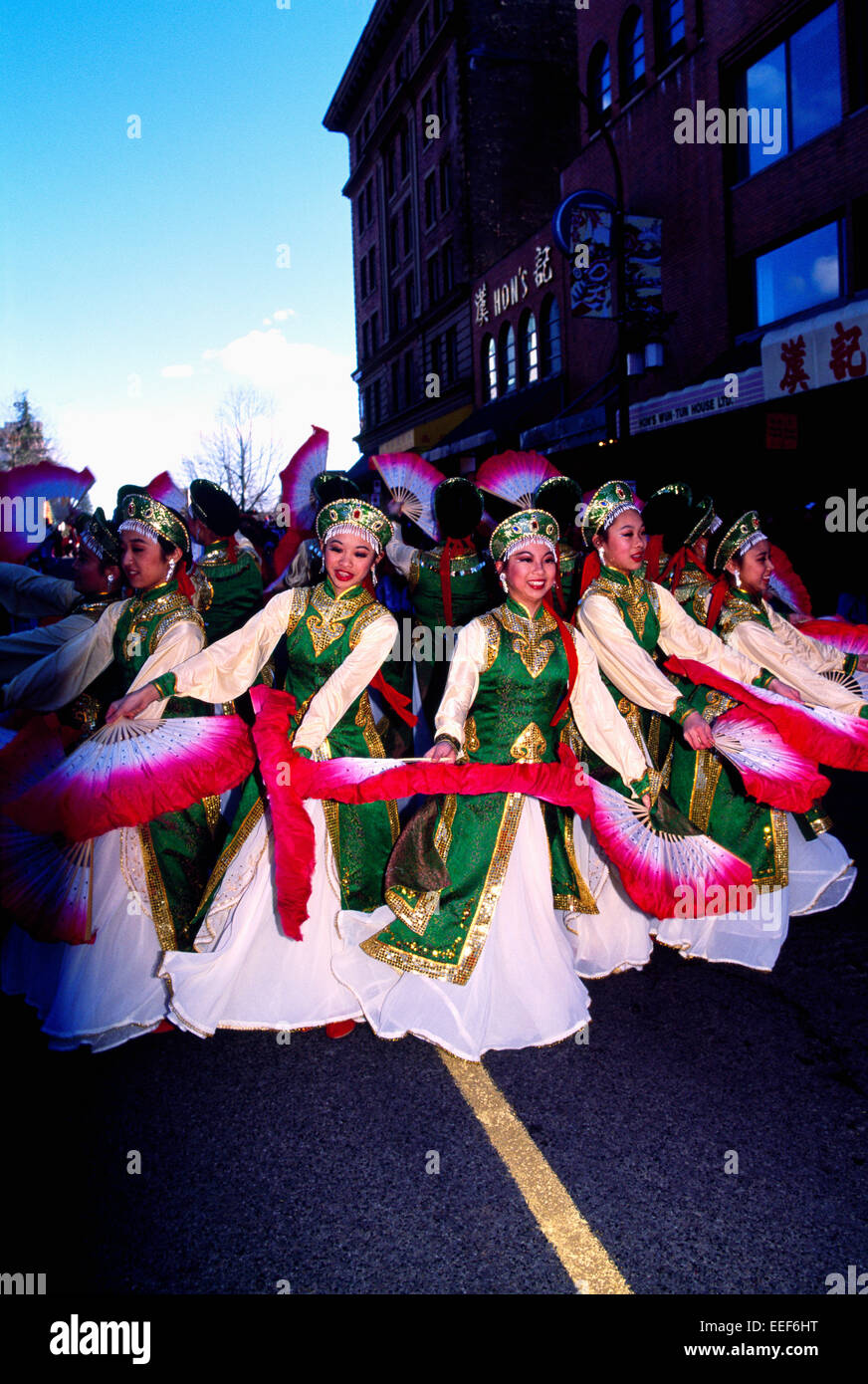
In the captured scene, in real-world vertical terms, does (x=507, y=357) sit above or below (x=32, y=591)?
above

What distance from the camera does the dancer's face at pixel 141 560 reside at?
3711 mm

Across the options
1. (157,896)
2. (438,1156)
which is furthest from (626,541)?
(438,1156)

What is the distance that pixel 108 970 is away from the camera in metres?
3.48

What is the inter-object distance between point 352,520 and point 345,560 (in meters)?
0.17

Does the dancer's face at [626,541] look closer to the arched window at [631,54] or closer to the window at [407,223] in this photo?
the arched window at [631,54]

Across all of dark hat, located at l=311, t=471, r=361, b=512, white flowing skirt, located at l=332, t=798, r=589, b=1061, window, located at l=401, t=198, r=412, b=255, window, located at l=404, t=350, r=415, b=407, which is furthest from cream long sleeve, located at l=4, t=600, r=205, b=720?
window, located at l=401, t=198, r=412, b=255

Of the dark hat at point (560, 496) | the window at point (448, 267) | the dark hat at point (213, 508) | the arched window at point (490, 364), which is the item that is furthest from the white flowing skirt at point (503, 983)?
the window at point (448, 267)

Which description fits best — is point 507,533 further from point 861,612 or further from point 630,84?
point 630,84

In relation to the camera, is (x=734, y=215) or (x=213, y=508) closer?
(x=213, y=508)

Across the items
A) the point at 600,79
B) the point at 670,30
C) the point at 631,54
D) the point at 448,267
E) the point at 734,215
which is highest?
the point at 448,267

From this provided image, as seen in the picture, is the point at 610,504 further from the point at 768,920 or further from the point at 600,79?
the point at 600,79

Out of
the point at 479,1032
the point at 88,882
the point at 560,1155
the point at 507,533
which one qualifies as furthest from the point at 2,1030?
the point at 507,533

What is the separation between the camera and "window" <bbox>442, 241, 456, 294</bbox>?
29.7 metres
